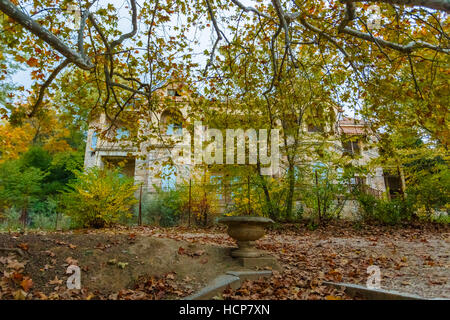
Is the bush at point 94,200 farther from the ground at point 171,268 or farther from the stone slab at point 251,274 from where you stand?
the stone slab at point 251,274

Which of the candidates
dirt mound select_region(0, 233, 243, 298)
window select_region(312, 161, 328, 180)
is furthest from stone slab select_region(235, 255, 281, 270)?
window select_region(312, 161, 328, 180)

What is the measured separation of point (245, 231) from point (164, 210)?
7.81m

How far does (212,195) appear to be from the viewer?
11633 millimetres

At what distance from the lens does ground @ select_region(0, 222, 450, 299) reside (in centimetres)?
351

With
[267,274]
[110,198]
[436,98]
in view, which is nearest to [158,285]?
[267,274]

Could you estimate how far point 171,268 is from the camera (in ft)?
14.2

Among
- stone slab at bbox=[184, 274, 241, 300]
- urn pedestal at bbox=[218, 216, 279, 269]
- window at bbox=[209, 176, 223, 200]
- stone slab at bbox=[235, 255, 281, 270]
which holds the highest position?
window at bbox=[209, 176, 223, 200]

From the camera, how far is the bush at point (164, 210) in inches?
459

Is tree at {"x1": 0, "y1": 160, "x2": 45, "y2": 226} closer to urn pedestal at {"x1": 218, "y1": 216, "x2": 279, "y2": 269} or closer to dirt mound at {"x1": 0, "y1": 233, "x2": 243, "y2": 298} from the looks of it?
dirt mound at {"x1": 0, "y1": 233, "x2": 243, "y2": 298}

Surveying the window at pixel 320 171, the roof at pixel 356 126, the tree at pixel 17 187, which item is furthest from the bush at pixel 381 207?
the tree at pixel 17 187

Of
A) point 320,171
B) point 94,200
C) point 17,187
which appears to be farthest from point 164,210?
point 17,187

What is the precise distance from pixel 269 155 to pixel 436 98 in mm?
5306

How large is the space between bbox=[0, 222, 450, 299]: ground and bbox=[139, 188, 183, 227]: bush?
673 cm
